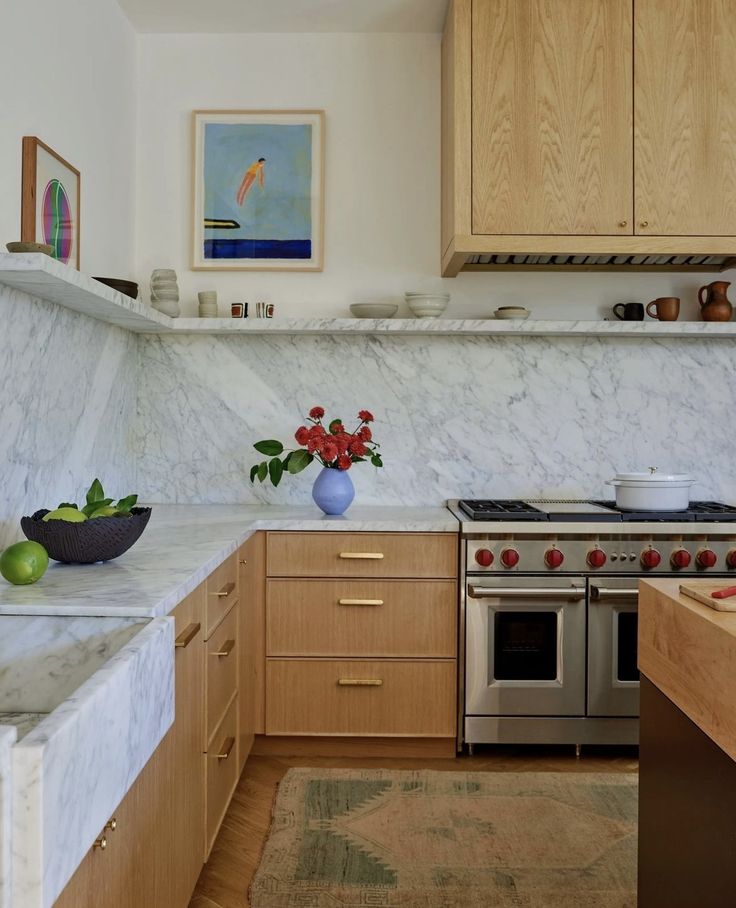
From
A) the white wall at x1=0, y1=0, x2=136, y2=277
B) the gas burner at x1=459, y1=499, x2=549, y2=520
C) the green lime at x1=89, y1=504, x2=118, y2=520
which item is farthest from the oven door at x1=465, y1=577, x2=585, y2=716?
the white wall at x1=0, y1=0, x2=136, y2=277

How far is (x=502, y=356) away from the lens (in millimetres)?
3643

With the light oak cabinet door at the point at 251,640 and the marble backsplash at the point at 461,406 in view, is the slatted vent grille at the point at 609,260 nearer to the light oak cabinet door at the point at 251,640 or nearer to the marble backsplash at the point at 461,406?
the marble backsplash at the point at 461,406

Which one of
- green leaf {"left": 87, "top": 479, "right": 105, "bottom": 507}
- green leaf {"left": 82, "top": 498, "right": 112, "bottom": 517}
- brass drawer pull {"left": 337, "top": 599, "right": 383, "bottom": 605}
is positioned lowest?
brass drawer pull {"left": 337, "top": 599, "right": 383, "bottom": 605}

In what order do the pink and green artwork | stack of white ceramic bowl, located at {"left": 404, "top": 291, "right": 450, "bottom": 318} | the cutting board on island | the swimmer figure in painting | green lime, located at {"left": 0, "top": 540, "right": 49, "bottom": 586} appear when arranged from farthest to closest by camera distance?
the swimmer figure in painting
stack of white ceramic bowl, located at {"left": 404, "top": 291, "right": 450, "bottom": 318}
the pink and green artwork
green lime, located at {"left": 0, "top": 540, "right": 49, "bottom": 586}
the cutting board on island

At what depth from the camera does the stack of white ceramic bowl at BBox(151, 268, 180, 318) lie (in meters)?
3.42

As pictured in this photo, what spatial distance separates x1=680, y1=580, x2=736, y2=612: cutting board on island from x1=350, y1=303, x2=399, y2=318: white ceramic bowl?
2.04 m

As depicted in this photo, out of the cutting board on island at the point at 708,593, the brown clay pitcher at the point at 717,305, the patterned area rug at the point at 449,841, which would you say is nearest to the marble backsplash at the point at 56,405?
the patterned area rug at the point at 449,841

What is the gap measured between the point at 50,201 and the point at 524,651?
2178mm

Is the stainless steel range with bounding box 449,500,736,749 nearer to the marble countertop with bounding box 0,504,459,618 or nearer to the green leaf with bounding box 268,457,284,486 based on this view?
the marble countertop with bounding box 0,504,459,618

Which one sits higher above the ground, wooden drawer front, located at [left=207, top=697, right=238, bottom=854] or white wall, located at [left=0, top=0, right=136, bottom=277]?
white wall, located at [left=0, top=0, right=136, bottom=277]

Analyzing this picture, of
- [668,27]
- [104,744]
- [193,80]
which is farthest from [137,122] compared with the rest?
[104,744]

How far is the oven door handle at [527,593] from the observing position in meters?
3.05

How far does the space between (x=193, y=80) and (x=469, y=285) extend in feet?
4.80

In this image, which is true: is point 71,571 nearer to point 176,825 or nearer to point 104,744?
point 176,825
